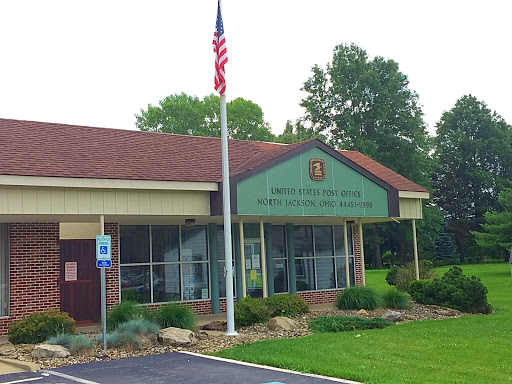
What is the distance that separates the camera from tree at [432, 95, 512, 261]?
6719 cm

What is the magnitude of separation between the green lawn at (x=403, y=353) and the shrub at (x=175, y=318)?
242cm

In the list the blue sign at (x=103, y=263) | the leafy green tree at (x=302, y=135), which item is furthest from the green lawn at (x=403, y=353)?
the leafy green tree at (x=302, y=135)

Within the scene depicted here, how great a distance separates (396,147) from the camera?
5234cm

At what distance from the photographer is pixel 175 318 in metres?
15.0

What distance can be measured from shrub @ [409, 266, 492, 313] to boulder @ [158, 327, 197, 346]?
9.61 metres

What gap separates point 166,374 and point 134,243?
8.53 metres

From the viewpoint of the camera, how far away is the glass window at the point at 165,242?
742 inches

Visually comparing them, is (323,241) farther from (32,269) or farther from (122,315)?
(32,269)

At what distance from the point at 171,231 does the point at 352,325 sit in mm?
6473

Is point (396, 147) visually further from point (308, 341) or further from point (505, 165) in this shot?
point (308, 341)

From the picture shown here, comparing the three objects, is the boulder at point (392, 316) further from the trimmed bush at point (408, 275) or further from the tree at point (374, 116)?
the tree at point (374, 116)

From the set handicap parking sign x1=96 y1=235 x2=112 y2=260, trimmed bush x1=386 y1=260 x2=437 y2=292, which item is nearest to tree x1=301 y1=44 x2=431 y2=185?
trimmed bush x1=386 y1=260 x2=437 y2=292

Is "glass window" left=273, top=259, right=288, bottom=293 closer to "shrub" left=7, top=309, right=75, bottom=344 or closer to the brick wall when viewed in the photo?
the brick wall

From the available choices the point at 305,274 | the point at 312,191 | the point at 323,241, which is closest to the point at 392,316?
the point at 312,191
